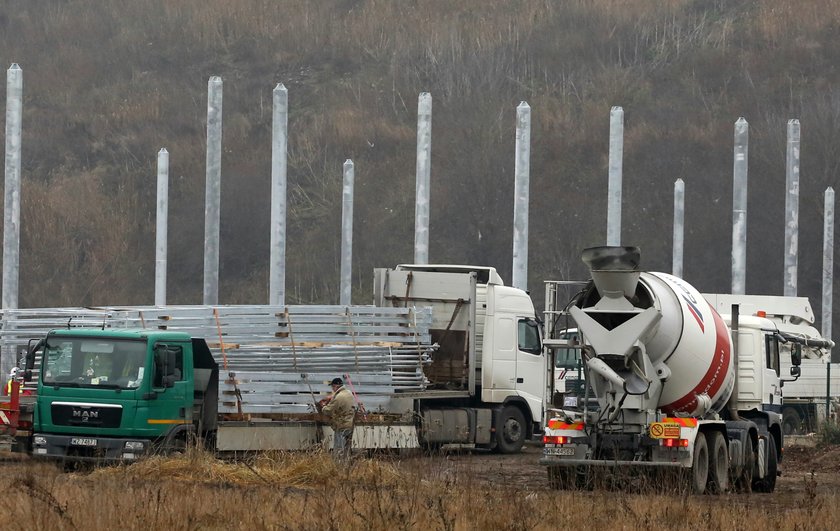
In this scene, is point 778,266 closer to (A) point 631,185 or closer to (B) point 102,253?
(A) point 631,185

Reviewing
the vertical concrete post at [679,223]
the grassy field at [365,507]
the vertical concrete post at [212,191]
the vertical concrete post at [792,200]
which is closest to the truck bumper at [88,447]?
the grassy field at [365,507]

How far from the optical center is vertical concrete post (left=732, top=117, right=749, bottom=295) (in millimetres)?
48531

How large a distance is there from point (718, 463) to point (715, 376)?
3.63ft

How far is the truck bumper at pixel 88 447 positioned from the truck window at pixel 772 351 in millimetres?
8558

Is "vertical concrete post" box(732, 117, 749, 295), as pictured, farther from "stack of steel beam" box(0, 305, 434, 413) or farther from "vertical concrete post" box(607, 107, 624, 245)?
"stack of steel beam" box(0, 305, 434, 413)

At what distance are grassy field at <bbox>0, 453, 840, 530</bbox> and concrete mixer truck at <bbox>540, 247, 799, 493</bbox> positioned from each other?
121 cm

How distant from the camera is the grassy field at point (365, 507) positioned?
42.1ft

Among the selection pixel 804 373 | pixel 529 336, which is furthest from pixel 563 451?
pixel 804 373

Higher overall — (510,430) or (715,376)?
(715,376)

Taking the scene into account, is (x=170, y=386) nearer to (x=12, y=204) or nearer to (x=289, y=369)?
(x=289, y=369)

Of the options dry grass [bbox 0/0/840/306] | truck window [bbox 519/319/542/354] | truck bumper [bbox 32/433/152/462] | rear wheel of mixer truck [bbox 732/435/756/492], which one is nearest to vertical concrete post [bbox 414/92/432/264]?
truck window [bbox 519/319/542/354]

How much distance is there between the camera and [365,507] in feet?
45.9

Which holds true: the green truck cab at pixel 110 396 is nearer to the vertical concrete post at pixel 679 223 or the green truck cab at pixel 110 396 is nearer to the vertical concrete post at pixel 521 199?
the vertical concrete post at pixel 521 199

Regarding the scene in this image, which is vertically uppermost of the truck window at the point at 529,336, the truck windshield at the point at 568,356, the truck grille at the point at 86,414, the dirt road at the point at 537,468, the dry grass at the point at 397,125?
the dry grass at the point at 397,125
